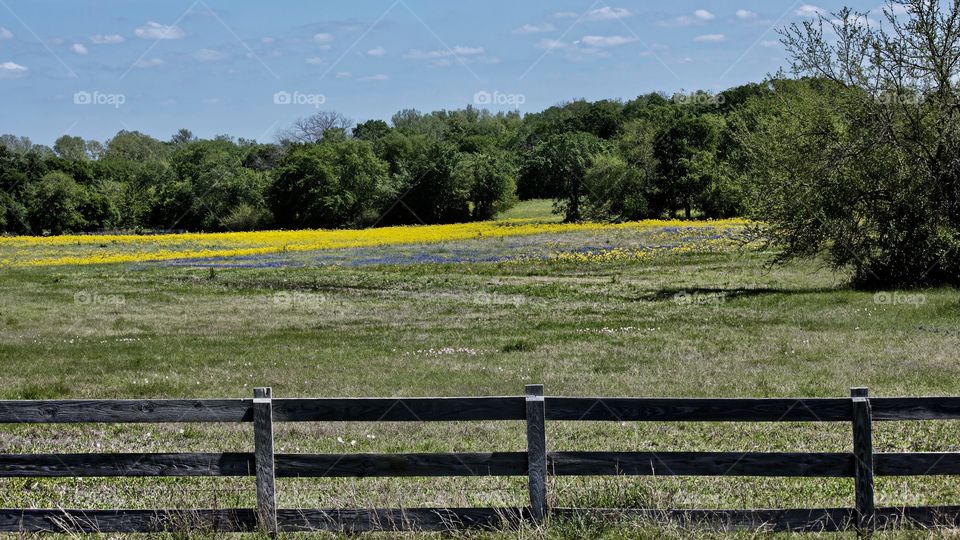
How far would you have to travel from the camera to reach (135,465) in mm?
7316

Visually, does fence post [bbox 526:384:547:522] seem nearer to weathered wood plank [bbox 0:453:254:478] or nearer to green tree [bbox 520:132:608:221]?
weathered wood plank [bbox 0:453:254:478]

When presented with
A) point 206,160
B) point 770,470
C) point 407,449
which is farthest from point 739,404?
point 206,160

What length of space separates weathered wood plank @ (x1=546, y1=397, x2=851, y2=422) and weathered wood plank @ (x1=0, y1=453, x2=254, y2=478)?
270 cm

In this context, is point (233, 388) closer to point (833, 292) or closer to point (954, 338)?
point (954, 338)

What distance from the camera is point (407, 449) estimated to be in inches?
445

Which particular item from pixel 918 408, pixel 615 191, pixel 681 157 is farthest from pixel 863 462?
pixel 681 157

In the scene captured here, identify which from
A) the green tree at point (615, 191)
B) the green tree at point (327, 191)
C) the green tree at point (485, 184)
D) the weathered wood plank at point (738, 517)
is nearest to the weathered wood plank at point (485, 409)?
the weathered wood plank at point (738, 517)

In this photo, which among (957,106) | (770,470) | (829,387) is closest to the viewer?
(770,470)

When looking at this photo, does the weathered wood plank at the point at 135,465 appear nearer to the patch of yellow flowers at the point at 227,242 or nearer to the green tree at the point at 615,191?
the patch of yellow flowers at the point at 227,242

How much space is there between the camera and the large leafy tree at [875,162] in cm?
2633

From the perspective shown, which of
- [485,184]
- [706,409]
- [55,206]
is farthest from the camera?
[485,184]

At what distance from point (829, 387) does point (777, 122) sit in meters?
21.1

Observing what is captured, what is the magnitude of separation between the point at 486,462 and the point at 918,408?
3.52 metres

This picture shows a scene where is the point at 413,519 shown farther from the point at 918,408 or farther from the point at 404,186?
the point at 404,186
